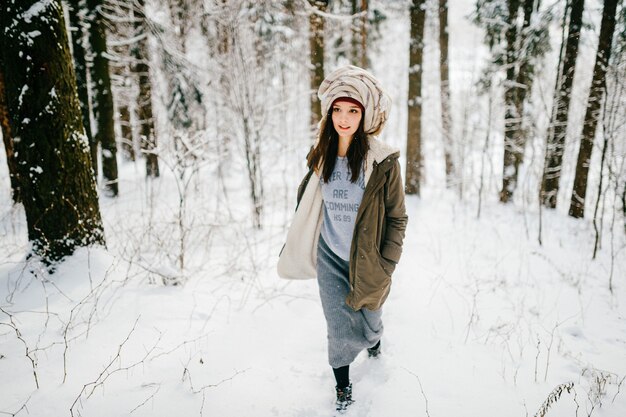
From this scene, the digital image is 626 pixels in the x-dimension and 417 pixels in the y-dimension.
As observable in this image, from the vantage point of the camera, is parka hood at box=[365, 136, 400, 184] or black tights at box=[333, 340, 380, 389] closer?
parka hood at box=[365, 136, 400, 184]

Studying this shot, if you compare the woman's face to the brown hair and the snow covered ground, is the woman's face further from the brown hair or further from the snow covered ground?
the snow covered ground

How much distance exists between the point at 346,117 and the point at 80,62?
8.05 m

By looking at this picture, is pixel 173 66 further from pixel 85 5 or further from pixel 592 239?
pixel 592 239

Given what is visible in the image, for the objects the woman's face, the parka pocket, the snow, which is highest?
the snow

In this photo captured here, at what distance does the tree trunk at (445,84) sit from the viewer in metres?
10.4

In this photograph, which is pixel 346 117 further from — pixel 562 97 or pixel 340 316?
pixel 562 97

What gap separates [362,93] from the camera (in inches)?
72.1

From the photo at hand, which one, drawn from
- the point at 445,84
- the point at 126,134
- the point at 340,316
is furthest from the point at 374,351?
the point at 126,134

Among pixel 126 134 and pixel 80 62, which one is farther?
pixel 126 134

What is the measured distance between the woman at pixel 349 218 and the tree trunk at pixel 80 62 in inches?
254

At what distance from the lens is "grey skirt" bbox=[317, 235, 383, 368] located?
2.02 meters

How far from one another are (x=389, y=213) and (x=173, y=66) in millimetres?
5575

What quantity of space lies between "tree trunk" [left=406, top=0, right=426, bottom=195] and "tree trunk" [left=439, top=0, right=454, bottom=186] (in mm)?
1615

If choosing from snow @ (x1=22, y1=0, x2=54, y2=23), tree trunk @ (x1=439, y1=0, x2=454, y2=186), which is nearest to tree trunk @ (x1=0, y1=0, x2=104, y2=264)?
snow @ (x1=22, y1=0, x2=54, y2=23)
